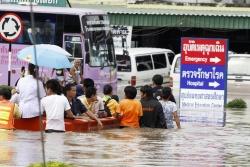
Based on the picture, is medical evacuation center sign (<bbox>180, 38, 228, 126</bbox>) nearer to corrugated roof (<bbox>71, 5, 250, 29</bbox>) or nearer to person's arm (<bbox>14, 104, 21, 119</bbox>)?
person's arm (<bbox>14, 104, 21, 119</bbox>)

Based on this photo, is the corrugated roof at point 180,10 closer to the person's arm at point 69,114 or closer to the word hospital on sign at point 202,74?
the word hospital on sign at point 202,74

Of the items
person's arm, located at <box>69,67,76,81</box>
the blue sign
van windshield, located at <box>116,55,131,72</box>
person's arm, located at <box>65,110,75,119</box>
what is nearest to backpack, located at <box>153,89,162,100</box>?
person's arm, located at <box>65,110,75,119</box>

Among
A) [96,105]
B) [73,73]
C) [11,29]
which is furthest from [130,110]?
[11,29]

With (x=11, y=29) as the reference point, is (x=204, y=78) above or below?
below

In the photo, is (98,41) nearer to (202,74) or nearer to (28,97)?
(202,74)

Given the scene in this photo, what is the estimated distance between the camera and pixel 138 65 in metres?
34.9

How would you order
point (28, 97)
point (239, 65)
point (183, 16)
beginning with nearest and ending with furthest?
point (28, 97), point (239, 65), point (183, 16)

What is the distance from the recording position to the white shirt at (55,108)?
17141 mm

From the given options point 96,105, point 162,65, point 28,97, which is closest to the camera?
point 28,97

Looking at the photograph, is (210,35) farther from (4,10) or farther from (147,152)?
(147,152)

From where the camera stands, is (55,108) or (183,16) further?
(183,16)

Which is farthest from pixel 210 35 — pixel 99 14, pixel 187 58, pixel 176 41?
pixel 187 58

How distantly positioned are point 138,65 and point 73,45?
16.6ft

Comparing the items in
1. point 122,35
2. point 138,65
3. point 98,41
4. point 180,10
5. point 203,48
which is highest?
point 180,10
